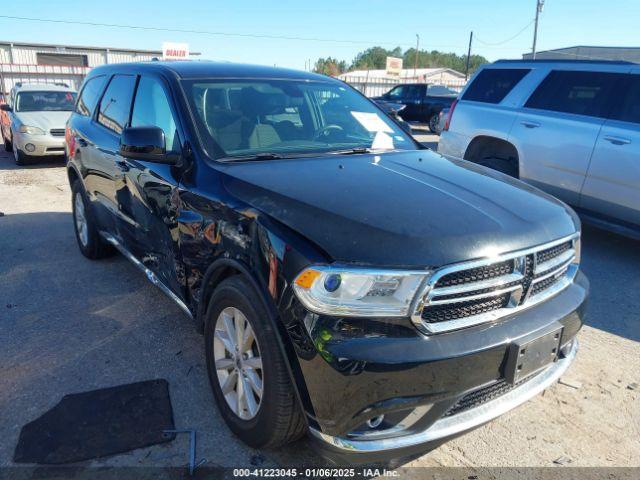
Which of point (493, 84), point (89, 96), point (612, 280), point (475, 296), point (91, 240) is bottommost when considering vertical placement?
point (612, 280)

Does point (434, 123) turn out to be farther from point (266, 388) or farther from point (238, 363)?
point (266, 388)

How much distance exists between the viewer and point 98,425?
8.80 feet

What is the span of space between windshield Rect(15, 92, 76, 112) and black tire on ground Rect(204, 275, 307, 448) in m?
10.8

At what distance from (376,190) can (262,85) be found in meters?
1.45

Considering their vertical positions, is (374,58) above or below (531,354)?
above

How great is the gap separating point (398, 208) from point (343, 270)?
49 centimetres

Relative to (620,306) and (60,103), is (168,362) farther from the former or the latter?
(60,103)

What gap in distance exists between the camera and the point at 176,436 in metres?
2.62

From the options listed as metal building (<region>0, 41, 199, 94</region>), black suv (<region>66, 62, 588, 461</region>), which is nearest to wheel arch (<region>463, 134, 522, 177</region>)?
black suv (<region>66, 62, 588, 461</region>)

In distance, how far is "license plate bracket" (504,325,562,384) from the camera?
2080 millimetres

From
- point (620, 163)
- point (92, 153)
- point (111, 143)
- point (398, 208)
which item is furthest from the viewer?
point (620, 163)

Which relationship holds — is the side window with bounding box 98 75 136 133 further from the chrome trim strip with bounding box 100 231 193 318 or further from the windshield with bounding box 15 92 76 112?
the windshield with bounding box 15 92 76 112

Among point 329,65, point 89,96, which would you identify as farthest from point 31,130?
point 329,65

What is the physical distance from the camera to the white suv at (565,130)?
512 cm
